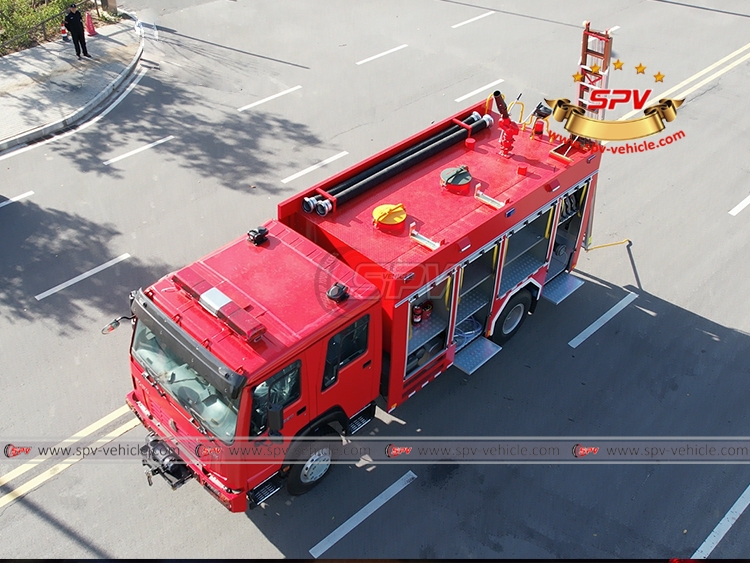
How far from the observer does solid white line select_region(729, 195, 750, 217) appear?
46.3ft

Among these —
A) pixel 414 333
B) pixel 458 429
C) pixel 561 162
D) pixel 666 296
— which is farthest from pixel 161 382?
pixel 666 296

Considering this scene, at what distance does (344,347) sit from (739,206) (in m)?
10.1

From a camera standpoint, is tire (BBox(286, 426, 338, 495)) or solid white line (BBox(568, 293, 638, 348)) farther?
solid white line (BBox(568, 293, 638, 348))

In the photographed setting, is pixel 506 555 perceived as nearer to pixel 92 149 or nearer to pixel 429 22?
pixel 92 149

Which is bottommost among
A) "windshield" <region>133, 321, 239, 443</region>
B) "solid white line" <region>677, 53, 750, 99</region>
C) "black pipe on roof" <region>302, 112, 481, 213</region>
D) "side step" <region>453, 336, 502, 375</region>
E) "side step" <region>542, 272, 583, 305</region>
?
"side step" <region>453, 336, 502, 375</region>

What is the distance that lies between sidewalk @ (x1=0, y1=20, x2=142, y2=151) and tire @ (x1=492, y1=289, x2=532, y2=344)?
10.9 meters

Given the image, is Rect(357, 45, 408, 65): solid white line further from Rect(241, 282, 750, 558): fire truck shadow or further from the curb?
Rect(241, 282, 750, 558): fire truck shadow

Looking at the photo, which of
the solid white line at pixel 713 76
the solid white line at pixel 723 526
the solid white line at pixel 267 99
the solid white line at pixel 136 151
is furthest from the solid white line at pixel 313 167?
the solid white line at pixel 723 526

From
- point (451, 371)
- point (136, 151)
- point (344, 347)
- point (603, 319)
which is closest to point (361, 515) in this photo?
point (344, 347)

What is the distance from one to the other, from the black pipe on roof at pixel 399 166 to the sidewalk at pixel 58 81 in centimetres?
943

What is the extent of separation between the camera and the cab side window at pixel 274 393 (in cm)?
732

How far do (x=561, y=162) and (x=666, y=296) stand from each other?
3626 millimetres

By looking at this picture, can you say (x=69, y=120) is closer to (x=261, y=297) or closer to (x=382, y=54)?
(x=382, y=54)

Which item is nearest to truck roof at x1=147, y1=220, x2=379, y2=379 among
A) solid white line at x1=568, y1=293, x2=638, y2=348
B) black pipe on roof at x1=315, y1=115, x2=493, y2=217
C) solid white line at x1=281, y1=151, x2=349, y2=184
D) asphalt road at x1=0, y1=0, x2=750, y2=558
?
black pipe on roof at x1=315, y1=115, x2=493, y2=217
